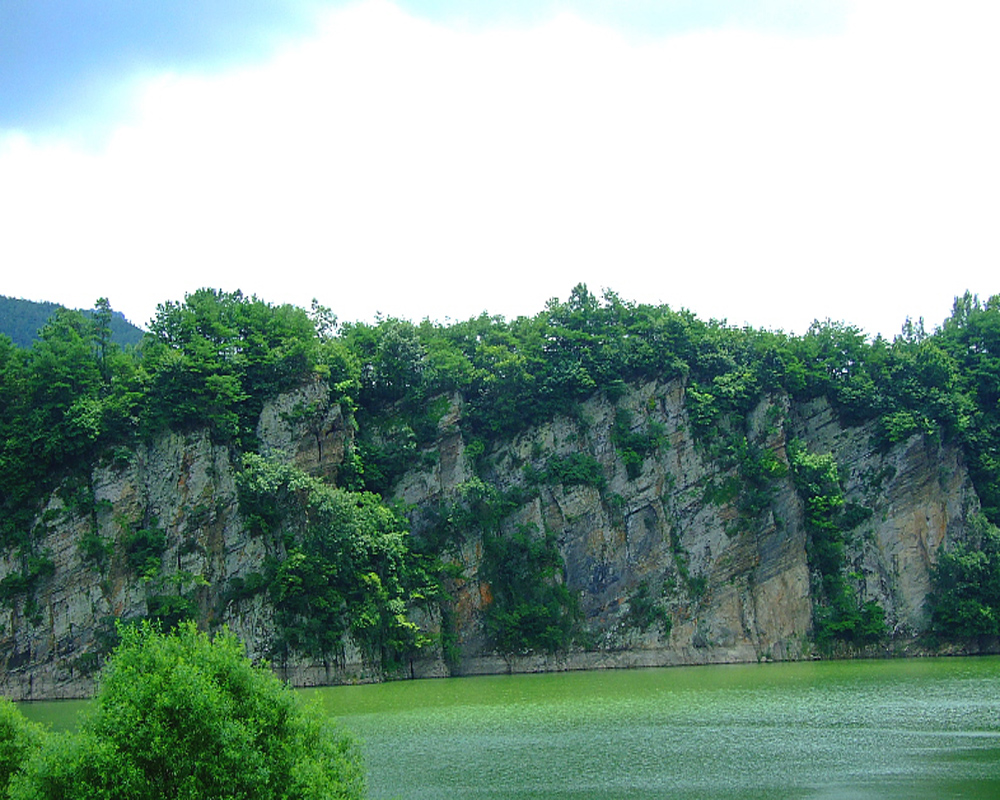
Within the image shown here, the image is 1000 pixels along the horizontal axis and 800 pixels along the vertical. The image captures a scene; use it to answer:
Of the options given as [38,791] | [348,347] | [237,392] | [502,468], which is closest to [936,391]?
[502,468]

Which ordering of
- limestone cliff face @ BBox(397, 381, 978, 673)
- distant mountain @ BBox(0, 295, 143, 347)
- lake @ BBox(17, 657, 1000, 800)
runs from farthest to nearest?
distant mountain @ BBox(0, 295, 143, 347), limestone cliff face @ BBox(397, 381, 978, 673), lake @ BBox(17, 657, 1000, 800)

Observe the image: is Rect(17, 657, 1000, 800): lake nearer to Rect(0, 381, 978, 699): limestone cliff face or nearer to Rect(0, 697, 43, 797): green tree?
Rect(0, 697, 43, 797): green tree

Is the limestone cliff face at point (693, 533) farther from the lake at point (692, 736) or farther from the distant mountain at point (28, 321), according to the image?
the distant mountain at point (28, 321)

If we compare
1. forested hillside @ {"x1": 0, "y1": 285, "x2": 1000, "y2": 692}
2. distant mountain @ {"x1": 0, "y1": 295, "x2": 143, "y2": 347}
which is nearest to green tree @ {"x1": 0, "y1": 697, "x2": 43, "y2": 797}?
forested hillside @ {"x1": 0, "y1": 285, "x2": 1000, "y2": 692}

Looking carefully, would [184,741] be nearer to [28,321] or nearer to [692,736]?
[692,736]

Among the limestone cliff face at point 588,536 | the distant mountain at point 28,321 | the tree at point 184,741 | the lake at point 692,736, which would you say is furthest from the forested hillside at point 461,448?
the distant mountain at point 28,321

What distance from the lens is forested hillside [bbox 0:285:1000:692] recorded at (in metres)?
44.3

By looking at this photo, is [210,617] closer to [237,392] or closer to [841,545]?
[237,392]

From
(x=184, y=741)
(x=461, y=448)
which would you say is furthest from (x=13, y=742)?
(x=461, y=448)

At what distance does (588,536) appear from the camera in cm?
4922

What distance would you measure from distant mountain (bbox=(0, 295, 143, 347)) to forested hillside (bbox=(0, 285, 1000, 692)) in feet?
151

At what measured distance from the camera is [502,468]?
51.8 metres

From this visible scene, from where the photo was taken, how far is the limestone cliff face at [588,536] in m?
43.3

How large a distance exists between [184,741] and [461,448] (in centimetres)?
3801
